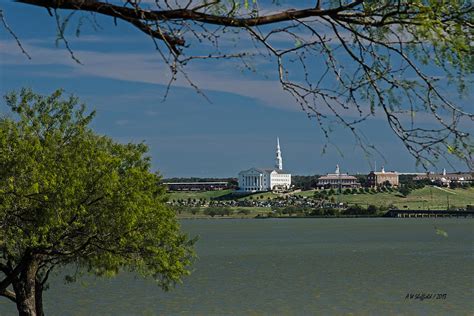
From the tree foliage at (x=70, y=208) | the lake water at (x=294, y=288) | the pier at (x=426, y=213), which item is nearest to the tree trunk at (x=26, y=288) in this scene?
the tree foliage at (x=70, y=208)

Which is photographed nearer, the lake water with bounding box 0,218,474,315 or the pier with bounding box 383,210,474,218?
the lake water with bounding box 0,218,474,315

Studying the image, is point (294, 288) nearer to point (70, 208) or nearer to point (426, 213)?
point (70, 208)

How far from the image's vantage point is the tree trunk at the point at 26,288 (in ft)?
76.2

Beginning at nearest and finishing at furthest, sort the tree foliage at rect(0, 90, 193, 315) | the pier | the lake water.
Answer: the tree foliage at rect(0, 90, 193, 315)
the lake water
the pier

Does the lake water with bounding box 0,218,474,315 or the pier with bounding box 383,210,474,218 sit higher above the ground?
the pier with bounding box 383,210,474,218

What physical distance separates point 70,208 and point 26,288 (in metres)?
3.23

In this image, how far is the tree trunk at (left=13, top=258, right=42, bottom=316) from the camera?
23.2m

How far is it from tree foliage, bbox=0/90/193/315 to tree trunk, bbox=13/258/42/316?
0.03 meters

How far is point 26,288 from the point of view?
23.3 m

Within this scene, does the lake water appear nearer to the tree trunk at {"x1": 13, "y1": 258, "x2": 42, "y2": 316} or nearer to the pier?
the tree trunk at {"x1": 13, "y1": 258, "x2": 42, "y2": 316}

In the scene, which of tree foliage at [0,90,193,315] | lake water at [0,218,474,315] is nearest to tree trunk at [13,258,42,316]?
tree foliage at [0,90,193,315]

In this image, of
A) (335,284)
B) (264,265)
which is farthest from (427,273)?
(264,265)

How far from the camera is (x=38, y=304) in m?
24.9

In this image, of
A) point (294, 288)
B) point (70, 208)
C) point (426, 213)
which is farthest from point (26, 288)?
point (426, 213)
